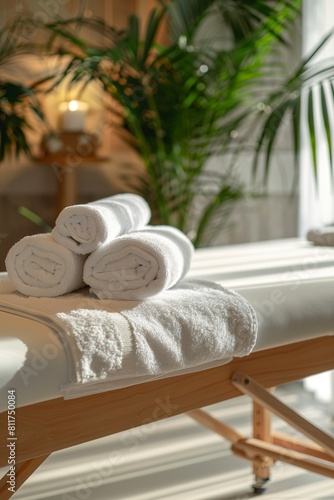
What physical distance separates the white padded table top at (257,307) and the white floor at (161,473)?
54 centimetres

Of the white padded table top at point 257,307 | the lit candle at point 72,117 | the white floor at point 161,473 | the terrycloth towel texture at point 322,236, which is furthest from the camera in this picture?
the lit candle at point 72,117

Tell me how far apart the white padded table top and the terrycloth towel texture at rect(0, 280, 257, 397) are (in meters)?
0.03

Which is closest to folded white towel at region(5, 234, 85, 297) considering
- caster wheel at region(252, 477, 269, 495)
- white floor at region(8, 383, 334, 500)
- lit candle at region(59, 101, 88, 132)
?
white floor at region(8, 383, 334, 500)

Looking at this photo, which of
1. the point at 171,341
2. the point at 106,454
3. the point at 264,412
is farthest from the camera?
the point at 106,454

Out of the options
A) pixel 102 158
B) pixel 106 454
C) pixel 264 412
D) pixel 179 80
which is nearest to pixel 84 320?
pixel 264 412

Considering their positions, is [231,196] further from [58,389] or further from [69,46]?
[58,389]

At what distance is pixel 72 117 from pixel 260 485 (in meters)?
1.91

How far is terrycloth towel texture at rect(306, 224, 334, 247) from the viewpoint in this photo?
212 centimetres

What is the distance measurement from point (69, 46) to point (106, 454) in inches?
76.6

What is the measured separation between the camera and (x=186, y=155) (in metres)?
2.83

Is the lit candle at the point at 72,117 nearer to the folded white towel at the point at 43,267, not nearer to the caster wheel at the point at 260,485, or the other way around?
the caster wheel at the point at 260,485

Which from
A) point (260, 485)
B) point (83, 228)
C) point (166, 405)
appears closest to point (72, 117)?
point (260, 485)

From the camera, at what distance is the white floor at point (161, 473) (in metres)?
1.93

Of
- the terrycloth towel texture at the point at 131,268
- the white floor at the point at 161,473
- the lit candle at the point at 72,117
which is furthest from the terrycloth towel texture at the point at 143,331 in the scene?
the lit candle at the point at 72,117
